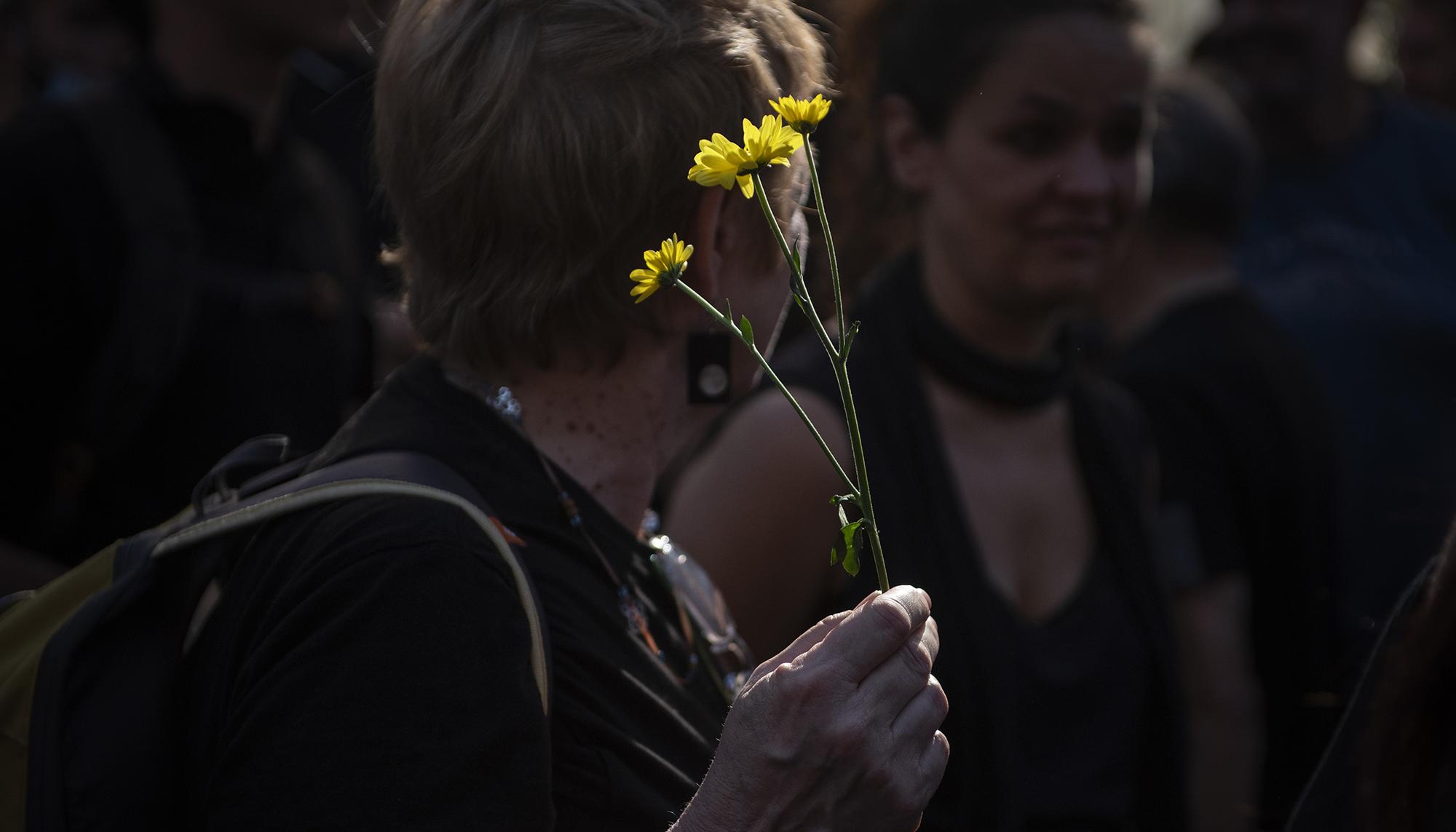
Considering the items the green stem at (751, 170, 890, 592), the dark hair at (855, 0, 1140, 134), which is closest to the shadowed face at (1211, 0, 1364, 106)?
the dark hair at (855, 0, 1140, 134)

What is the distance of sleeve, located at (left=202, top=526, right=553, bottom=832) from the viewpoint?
1.27 m

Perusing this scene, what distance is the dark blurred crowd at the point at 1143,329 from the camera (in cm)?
278

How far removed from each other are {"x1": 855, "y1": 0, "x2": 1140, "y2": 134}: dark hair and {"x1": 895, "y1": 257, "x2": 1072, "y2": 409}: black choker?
0.37 m

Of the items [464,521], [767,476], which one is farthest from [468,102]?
[767,476]

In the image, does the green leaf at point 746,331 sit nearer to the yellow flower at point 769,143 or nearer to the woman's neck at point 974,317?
the yellow flower at point 769,143

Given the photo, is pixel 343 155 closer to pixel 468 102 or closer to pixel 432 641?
pixel 468 102

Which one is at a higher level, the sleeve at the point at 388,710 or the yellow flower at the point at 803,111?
the yellow flower at the point at 803,111

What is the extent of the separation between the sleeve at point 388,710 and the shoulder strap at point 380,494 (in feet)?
0.09

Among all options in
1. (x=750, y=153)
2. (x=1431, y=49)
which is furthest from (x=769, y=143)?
(x=1431, y=49)

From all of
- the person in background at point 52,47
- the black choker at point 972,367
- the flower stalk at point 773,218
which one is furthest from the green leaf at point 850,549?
the person in background at point 52,47

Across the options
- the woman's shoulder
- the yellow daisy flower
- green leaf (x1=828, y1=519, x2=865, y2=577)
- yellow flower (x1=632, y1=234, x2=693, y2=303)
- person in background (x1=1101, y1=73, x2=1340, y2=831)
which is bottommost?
person in background (x1=1101, y1=73, x2=1340, y2=831)

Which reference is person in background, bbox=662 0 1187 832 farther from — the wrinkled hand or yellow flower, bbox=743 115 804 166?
yellow flower, bbox=743 115 804 166

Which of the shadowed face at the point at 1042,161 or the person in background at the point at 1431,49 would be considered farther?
the person in background at the point at 1431,49

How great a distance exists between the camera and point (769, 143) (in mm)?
1106
